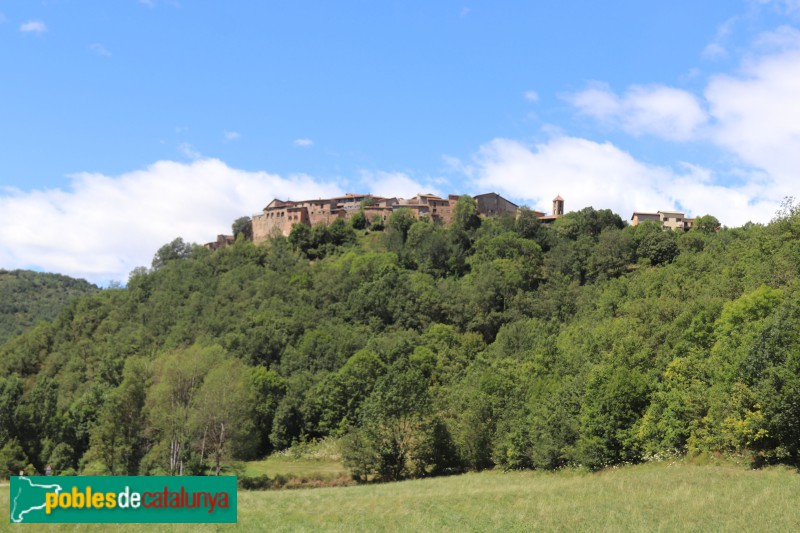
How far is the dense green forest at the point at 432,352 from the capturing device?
41.2m

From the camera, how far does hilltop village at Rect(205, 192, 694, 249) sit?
140250 mm

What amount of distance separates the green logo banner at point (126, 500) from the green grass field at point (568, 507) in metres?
0.45

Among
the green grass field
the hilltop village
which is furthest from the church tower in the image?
the green grass field

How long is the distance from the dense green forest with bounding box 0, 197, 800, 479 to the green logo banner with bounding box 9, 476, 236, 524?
22893mm

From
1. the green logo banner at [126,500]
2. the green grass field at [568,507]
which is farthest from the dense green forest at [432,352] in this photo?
the green logo banner at [126,500]

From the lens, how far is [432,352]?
297ft

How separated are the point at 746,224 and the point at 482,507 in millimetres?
88893

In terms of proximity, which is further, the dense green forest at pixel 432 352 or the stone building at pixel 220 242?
the stone building at pixel 220 242

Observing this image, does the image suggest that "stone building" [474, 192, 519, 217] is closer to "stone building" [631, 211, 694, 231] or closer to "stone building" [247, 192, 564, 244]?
"stone building" [247, 192, 564, 244]

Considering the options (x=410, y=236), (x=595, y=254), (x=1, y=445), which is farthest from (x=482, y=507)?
(x=410, y=236)

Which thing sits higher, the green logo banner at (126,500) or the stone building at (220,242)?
the stone building at (220,242)

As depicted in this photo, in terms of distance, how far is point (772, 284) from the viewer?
49438mm

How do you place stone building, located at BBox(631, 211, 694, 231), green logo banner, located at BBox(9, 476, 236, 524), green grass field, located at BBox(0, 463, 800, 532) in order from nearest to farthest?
1. green logo banner, located at BBox(9, 476, 236, 524)
2. green grass field, located at BBox(0, 463, 800, 532)
3. stone building, located at BBox(631, 211, 694, 231)

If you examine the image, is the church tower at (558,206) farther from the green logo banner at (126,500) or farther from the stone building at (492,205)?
the green logo banner at (126,500)
